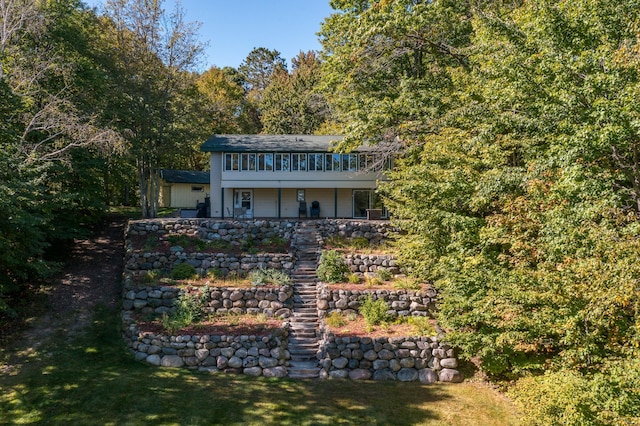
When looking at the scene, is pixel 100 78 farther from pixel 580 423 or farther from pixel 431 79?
pixel 580 423

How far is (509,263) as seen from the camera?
37.7ft

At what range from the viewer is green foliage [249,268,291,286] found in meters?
16.9

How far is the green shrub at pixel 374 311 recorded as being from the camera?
1508 cm

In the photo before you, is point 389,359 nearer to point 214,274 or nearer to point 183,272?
point 214,274

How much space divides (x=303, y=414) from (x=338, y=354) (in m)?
3.09

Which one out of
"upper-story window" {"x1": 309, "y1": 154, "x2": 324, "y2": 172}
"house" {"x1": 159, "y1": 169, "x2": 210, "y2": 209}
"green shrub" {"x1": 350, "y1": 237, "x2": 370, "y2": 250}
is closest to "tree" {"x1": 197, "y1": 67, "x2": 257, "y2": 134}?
"house" {"x1": 159, "y1": 169, "x2": 210, "y2": 209}

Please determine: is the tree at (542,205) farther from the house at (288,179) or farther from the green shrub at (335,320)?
the house at (288,179)

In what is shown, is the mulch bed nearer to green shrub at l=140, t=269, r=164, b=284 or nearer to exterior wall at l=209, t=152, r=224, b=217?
green shrub at l=140, t=269, r=164, b=284

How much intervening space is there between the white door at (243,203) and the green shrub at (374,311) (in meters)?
12.4

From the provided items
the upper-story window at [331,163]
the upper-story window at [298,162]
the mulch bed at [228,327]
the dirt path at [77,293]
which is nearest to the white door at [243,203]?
the upper-story window at [298,162]

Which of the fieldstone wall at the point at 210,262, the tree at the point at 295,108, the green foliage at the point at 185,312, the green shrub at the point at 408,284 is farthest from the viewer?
the tree at the point at 295,108

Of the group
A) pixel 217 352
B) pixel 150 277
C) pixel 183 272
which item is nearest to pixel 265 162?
pixel 183 272

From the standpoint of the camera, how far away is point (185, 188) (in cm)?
3369

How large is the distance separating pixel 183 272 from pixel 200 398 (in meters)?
7.38
